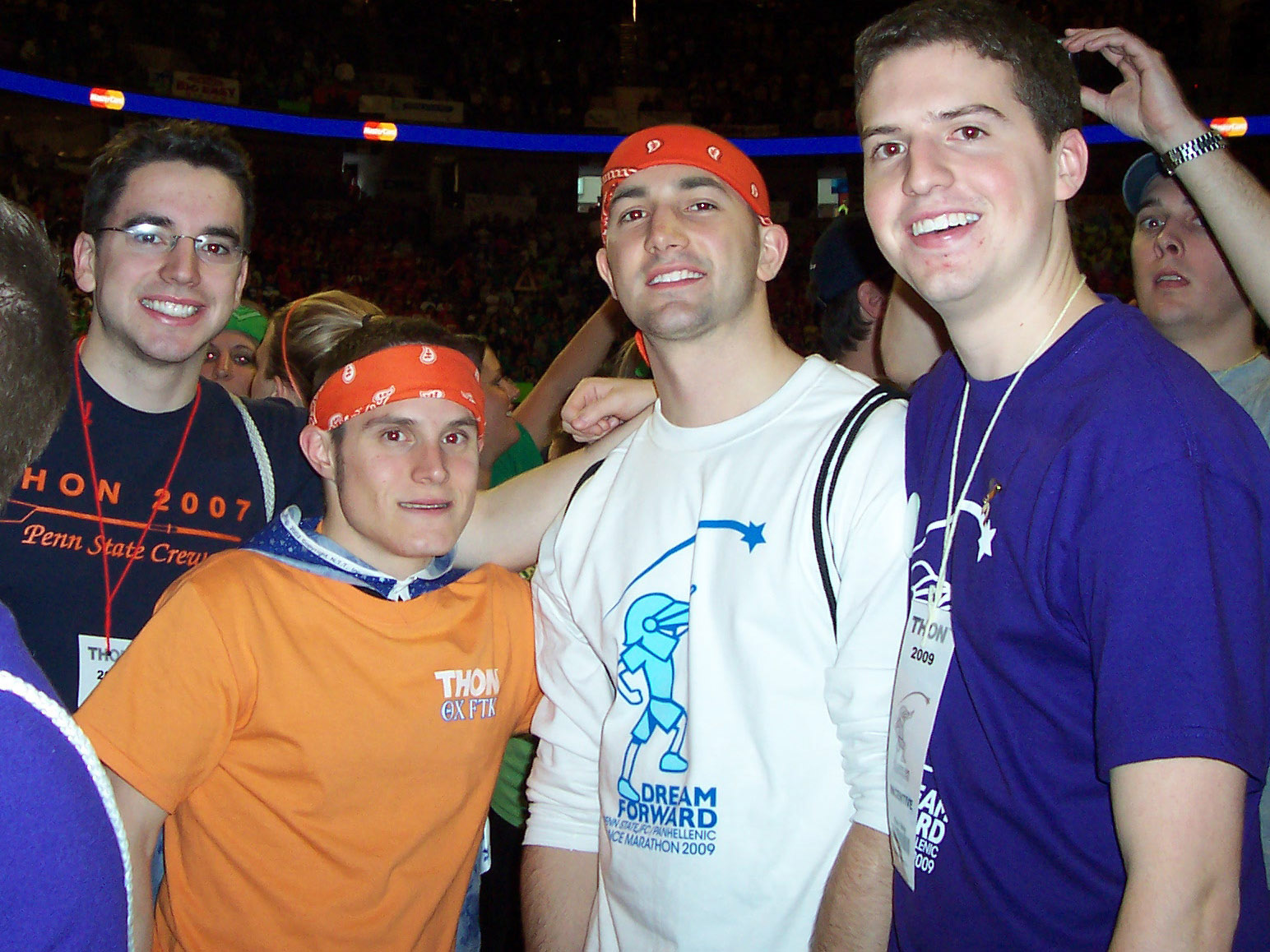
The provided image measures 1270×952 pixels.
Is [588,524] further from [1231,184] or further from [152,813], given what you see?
[1231,184]

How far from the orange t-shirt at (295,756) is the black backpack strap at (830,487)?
876 mm

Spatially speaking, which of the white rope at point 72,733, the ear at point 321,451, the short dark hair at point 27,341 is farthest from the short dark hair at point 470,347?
the white rope at point 72,733

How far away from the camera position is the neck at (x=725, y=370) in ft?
6.84

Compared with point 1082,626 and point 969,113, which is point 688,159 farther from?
point 1082,626

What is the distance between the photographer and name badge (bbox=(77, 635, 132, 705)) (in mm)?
2289

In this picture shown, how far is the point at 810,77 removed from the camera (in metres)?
24.4

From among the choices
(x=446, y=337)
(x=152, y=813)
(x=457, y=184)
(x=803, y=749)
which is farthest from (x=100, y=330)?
(x=457, y=184)

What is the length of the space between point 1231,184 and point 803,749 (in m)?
1.63

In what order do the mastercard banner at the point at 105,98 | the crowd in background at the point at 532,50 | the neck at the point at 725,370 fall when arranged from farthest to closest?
1. the crowd in background at the point at 532,50
2. the mastercard banner at the point at 105,98
3. the neck at the point at 725,370

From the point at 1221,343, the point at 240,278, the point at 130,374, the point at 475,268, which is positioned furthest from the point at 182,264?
the point at 475,268

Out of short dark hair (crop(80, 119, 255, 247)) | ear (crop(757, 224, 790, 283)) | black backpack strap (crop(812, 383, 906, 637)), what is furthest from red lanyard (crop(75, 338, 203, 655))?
black backpack strap (crop(812, 383, 906, 637))

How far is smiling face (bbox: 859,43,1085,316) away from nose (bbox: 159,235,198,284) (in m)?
1.76

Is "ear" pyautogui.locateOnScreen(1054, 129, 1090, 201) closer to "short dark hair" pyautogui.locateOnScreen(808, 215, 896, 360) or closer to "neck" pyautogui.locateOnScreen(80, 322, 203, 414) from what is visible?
"short dark hair" pyautogui.locateOnScreen(808, 215, 896, 360)

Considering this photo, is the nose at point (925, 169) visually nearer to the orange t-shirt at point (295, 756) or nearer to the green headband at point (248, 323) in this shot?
the orange t-shirt at point (295, 756)
